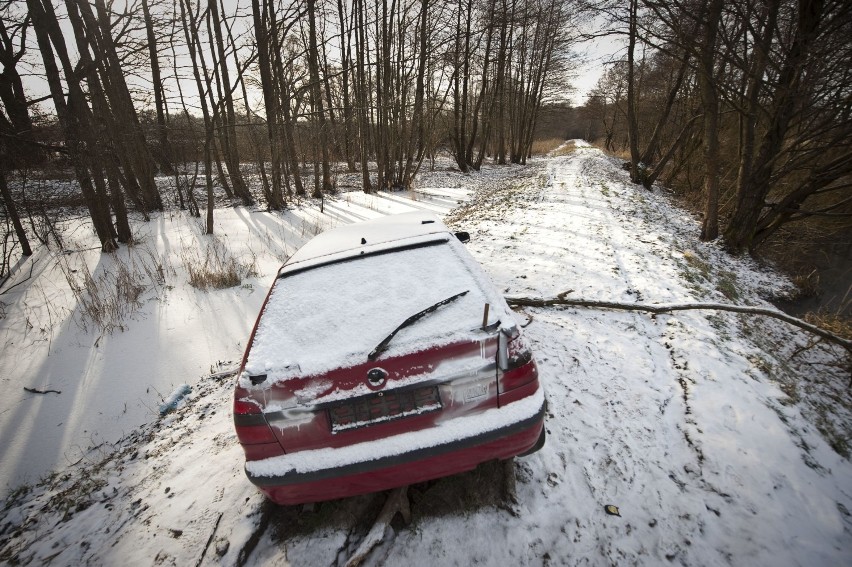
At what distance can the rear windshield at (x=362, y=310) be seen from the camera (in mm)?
1723

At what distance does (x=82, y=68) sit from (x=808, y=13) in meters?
13.4

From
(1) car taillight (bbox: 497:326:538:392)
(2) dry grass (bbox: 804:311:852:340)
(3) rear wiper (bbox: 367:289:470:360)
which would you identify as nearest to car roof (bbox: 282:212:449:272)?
(3) rear wiper (bbox: 367:289:470:360)

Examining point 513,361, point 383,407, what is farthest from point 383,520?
point 513,361

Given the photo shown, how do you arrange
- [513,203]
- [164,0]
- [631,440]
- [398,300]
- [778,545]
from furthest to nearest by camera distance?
[513,203]
[164,0]
[631,440]
[398,300]
[778,545]

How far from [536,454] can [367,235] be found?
209cm

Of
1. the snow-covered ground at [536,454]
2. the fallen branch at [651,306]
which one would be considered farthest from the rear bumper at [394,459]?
the fallen branch at [651,306]

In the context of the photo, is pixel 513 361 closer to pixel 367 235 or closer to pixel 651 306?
pixel 367 235

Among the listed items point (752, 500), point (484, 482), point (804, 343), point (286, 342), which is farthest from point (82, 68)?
point (804, 343)

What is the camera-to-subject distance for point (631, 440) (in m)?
2.48

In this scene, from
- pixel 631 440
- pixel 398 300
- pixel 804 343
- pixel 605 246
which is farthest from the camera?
pixel 605 246

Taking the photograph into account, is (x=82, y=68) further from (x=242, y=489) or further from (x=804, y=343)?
(x=804, y=343)

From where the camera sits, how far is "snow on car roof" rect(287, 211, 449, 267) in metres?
2.59

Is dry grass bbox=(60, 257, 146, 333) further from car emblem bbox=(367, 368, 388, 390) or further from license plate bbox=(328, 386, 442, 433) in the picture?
car emblem bbox=(367, 368, 388, 390)

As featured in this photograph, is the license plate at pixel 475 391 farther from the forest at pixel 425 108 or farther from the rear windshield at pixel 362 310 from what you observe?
the forest at pixel 425 108
